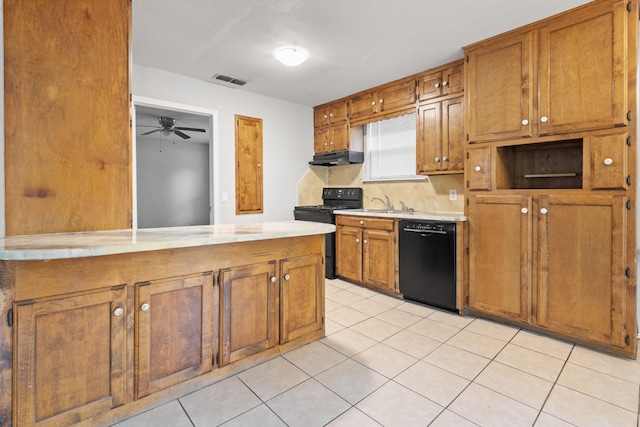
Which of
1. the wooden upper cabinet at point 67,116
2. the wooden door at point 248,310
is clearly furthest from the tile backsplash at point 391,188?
the wooden upper cabinet at point 67,116

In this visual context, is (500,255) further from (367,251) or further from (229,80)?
(229,80)

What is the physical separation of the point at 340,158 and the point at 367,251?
1432mm

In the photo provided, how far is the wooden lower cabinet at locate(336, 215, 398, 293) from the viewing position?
11.6 feet

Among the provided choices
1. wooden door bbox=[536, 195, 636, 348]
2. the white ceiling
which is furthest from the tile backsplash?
the white ceiling

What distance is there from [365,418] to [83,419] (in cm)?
133

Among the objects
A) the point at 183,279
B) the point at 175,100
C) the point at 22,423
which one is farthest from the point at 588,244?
the point at 175,100

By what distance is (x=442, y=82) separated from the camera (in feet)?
11.1

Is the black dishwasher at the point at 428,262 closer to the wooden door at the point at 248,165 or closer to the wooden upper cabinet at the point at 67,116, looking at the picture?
the wooden door at the point at 248,165

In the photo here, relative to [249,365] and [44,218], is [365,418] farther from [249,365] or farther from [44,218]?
[44,218]

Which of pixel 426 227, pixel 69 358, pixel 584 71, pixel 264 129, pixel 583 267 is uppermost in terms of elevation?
pixel 264 129

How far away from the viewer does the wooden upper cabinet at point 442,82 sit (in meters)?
3.24

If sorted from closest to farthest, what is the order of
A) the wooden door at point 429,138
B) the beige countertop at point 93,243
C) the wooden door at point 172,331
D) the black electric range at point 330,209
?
the beige countertop at point 93,243 → the wooden door at point 172,331 → the wooden door at point 429,138 → the black electric range at point 330,209

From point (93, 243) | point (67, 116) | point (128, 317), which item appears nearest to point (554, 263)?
point (128, 317)

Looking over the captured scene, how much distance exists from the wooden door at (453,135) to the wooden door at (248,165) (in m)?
2.33
